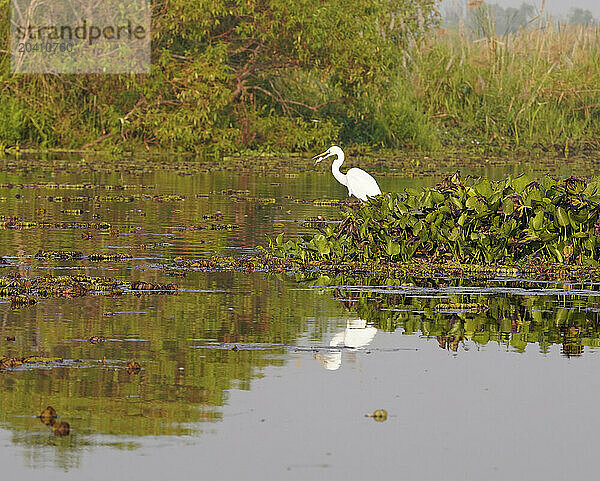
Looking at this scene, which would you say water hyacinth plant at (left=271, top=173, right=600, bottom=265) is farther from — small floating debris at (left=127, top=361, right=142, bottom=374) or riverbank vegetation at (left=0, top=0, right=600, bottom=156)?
riverbank vegetation at (left=0, top=0, right=600, bottom=156)

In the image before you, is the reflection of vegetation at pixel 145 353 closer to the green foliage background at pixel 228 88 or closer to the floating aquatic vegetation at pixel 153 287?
the floating aquatic vegetation at pixel 153 287

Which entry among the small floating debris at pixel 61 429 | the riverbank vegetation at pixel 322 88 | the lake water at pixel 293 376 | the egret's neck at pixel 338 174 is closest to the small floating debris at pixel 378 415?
the lake water at pixel 293 376

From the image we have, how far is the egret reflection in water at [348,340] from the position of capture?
803 centimetres

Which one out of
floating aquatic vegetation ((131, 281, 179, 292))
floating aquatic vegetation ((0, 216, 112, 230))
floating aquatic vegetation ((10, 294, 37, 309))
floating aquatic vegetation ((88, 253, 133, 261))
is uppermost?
floating aquatic vegetation ((10, 294, 37, 309))

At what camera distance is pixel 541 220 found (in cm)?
1311

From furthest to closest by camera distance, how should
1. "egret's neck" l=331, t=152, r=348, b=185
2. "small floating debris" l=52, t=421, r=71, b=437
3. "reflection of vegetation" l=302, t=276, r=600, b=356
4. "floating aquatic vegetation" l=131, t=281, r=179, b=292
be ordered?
"egret's neck" l=331, t=152, r=348, b=185, "floating aquatic vegetation" l=131, t=281, r=179, b=292, "reflection of vegetation" l=302, t=276, r=600, b=356, "small floating debris" l=52, t=421, r=71, b=437

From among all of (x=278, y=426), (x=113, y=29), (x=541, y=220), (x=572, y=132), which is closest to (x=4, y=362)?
(x=278, y=426)

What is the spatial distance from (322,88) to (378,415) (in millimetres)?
35368

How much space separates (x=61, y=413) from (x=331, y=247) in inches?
267

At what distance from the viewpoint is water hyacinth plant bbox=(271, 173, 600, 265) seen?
1302cm

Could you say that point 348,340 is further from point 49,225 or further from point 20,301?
point 49,225

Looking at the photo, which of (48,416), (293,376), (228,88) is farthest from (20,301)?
(228,88)

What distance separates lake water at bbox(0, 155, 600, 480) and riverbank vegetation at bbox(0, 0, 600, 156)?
23.2m

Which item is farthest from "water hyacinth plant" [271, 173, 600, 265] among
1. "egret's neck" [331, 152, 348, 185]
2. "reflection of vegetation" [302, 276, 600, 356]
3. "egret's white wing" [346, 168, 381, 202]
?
"egret's neck" [331, 152, 348, 185]
